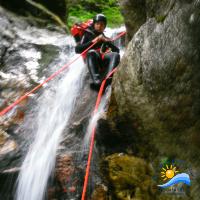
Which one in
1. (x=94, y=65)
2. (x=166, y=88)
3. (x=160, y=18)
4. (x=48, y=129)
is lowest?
(x=48, y=129)

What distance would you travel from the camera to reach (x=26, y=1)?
345 inches

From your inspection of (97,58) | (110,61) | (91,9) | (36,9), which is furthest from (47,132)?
(91,9)

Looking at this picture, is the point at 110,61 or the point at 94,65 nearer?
the point at 94,65

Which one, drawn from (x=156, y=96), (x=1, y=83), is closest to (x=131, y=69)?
(x=156, y=96)

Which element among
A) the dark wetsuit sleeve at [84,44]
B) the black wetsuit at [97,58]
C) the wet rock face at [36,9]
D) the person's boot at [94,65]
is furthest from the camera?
the wet rock face at [36,9]

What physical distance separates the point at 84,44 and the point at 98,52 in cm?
49

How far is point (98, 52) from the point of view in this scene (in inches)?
218

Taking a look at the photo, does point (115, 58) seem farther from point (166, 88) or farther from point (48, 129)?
point (166, 88)

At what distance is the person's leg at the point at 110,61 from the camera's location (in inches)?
214

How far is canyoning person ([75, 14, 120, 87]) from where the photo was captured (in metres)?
5.34

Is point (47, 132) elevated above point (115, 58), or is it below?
below

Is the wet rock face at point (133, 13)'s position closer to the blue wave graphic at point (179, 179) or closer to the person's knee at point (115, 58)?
the person's knee at point (115, 58)

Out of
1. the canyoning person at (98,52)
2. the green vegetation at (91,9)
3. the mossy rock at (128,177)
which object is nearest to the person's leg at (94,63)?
the canyoning person at (98,52)

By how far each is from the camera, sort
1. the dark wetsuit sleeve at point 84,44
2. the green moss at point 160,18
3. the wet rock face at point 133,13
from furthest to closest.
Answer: the dark wetsuit sleeve at point 84,44, the wet rock face at point 133,13, the green moss at point 160,18
